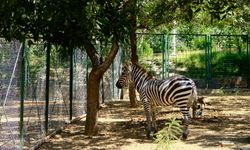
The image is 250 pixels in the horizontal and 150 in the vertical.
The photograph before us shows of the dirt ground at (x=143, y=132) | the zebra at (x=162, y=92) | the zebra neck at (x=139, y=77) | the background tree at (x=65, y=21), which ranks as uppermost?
the background tree at (x=65, y=21)

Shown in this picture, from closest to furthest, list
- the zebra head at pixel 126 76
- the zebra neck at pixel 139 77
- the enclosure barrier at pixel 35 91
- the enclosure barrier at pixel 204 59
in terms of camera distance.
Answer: the enclosure barrier at pixel 35 91
the zebra neck at pixel 139 77
the zebra head at pixel 126 76
the enclosure barrier at pixel 204 59

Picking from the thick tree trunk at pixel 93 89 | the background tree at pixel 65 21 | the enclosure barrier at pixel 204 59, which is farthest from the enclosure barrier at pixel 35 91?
the enclosure barrier at pixel 204 59

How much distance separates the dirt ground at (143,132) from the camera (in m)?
10.0

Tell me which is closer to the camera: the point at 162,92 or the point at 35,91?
the point at 35,91

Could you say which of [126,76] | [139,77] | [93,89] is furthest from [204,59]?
[93,89]

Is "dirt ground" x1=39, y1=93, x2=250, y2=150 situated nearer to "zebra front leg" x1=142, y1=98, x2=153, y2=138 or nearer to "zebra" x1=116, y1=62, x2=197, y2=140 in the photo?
"zebra front leg" x1=142, y1=98, x2=153, y2=138

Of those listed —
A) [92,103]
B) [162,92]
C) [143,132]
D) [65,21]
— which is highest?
[65,21]

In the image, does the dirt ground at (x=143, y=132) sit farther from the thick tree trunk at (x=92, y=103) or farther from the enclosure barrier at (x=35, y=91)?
the enclosure barrier at (x=35, y=91)

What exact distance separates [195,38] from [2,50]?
71.7 feet

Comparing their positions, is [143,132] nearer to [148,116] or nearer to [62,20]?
[148,116]

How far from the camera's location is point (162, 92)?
1130cm

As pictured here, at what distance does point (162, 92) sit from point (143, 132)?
105cm

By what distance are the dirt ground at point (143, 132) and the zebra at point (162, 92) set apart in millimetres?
442

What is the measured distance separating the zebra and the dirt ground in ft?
1.45
